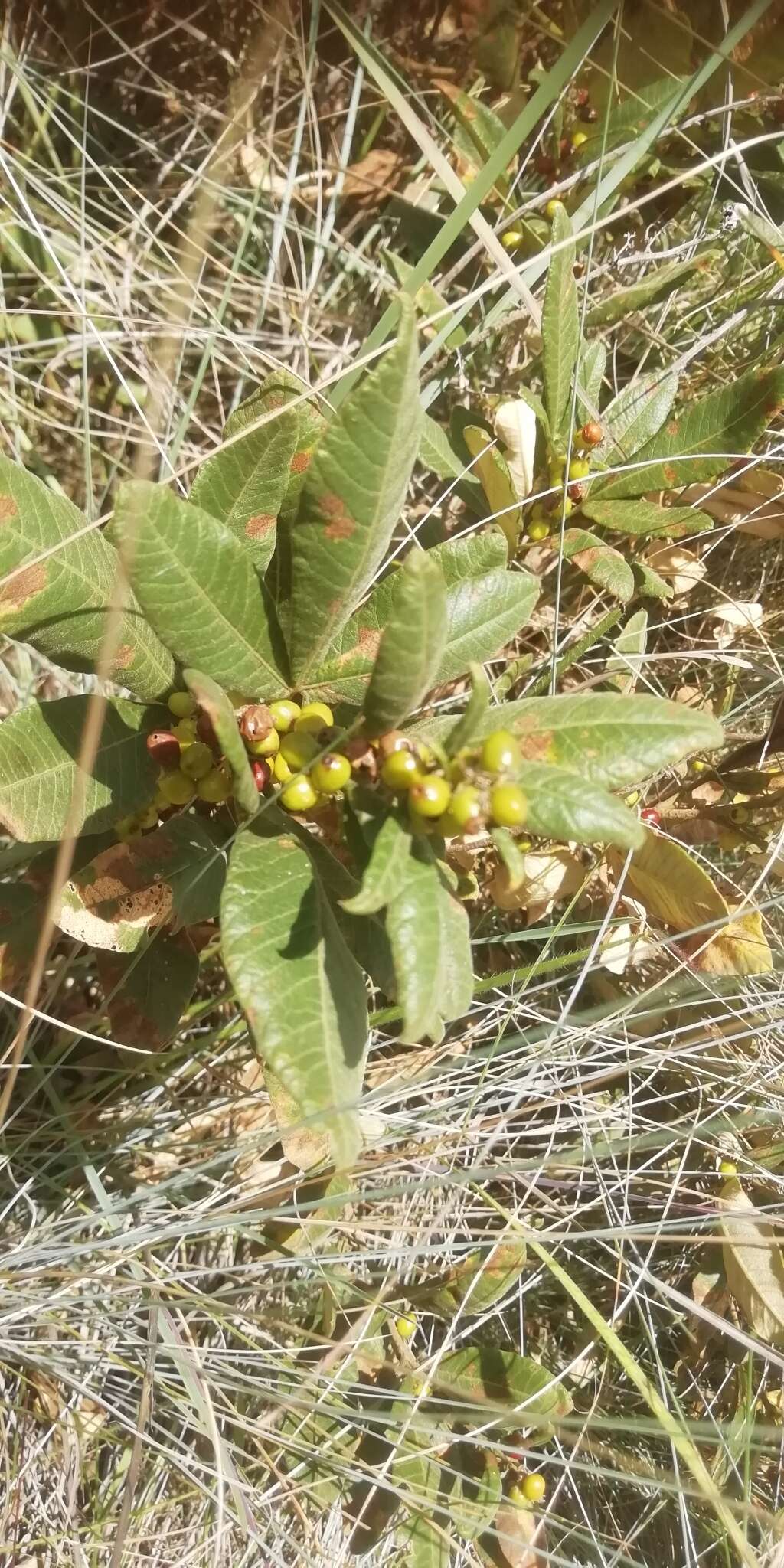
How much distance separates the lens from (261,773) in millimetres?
1048

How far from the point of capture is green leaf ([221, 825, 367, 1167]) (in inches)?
34.3

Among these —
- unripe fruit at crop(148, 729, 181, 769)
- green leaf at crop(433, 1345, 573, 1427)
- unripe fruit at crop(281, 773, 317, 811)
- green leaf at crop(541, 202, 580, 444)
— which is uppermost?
green leaf at crop(541, 202, 580, 444)

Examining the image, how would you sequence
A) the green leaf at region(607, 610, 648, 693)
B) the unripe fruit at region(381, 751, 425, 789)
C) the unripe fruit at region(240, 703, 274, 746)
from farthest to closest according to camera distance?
the green leaf at region(607, 610, 648, 693) → the unripe fruit at region(240, 703, 274, 746) → the unripe fruit at region(381, 751, 425, 789)

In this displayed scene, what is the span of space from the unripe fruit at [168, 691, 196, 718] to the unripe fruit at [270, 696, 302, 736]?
10 cm

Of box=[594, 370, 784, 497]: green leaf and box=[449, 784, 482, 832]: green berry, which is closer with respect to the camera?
box=[449, 784, 482, 832]: green berry

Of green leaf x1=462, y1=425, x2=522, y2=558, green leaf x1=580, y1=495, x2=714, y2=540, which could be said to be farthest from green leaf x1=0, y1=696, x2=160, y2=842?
green leaf x1=580, y1=495, x2=714, y2=540

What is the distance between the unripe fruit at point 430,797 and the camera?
0.85 metres

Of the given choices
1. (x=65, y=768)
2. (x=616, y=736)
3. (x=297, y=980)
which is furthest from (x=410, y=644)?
(x=65, y=768)

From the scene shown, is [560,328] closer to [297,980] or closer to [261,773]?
[261,773]

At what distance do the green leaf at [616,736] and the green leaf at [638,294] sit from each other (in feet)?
3.90

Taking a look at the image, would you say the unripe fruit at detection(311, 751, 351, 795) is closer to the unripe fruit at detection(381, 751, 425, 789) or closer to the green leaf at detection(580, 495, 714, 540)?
the unripe fruit at detection(381, 751, 425, 789)

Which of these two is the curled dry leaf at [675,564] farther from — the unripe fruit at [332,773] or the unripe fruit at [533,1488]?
the unripe fruit at [533,1488]

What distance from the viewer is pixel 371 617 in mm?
1114

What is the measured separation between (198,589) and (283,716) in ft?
0.56
